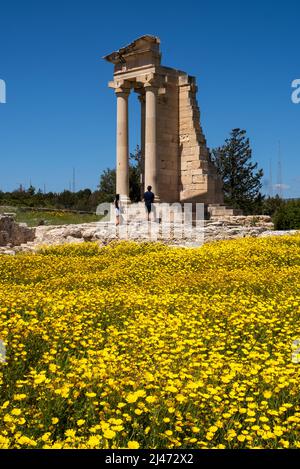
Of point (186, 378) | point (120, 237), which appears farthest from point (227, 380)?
point (120, 237)

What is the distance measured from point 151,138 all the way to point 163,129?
155cm

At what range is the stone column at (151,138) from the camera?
1069 inches

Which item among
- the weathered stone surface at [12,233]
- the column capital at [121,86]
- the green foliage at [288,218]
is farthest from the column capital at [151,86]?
the weathered stone surface at [12,233]

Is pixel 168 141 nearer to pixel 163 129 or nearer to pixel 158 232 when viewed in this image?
pixel 163 129

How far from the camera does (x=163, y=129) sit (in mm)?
28344

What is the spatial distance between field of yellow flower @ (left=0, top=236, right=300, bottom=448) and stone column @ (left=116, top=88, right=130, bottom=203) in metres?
17.2

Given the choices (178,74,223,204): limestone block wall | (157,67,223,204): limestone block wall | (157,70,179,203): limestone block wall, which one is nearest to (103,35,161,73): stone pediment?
(157,67,223,204): limestone block wall

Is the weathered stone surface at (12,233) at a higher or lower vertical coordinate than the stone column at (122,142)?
lower

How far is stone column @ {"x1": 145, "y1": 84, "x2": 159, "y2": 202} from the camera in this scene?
89.0 feet

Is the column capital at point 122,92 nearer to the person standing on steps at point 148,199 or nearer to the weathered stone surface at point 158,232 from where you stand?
the person standing on steps at point 148,199

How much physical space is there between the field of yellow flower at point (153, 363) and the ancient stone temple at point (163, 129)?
1642cm

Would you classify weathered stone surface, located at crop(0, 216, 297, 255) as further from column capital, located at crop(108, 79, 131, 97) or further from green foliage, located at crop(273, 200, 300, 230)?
column capital, located at crop(108, 79, 131, 97)
